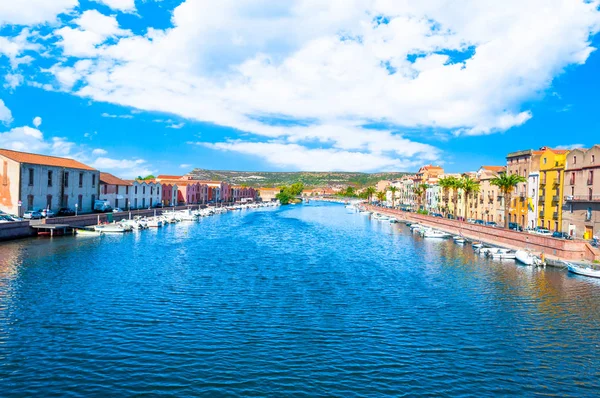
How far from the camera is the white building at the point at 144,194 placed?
12306cm

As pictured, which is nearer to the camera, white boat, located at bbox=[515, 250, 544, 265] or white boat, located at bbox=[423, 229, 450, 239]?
white boat, located at bbox=[515, 250, 544, 265]

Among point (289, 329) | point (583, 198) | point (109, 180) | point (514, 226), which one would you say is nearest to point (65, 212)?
point (109, 180)

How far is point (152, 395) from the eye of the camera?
18.6m

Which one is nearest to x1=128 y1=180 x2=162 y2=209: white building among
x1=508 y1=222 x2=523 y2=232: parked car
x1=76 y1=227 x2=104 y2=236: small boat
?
x1=76 y1=227 x2=104 y2=236: small boat

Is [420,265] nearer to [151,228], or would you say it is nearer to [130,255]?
[130,255]

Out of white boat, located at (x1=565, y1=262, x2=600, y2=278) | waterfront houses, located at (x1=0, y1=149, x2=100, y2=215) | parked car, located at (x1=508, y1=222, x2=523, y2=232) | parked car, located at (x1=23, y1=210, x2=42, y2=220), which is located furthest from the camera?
parked car, located at (x1=508, y1=222, x2=523, y2=232)

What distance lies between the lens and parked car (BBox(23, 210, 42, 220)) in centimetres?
7200

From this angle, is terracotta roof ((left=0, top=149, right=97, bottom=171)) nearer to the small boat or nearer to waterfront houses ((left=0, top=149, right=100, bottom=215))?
waterfront houses ((left=0, top=149, right=100, bottom=215))

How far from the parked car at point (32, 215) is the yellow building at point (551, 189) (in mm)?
81853

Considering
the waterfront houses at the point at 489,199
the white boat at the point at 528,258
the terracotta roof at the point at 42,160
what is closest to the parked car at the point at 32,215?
the terracotta roof at the point at 42,160

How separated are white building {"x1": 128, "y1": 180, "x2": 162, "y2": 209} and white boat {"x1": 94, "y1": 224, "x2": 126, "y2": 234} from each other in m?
41.2

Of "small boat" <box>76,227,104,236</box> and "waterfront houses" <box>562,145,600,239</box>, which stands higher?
"waterfront houses" <box>562,145,600,239</box>

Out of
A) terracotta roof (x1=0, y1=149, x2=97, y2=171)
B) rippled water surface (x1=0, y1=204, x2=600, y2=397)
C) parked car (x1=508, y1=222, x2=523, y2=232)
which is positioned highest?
terracotta roof (x1=0, y1=149, x2=97, y2=171)

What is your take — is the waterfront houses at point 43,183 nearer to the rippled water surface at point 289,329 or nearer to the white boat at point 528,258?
the rippled water surface at point 289,329
